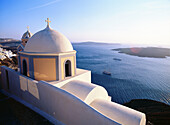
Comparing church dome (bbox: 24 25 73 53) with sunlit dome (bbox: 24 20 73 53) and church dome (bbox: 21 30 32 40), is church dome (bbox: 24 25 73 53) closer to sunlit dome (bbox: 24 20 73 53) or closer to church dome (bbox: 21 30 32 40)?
sunlit dome (bbox: 24 20 73 53)

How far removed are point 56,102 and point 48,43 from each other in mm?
3371

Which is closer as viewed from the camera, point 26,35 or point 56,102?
point 56,102

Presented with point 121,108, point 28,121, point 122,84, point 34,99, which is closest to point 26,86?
point 34,99

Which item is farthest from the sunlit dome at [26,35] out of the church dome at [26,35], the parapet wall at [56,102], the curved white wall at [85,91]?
the curved white wall at [85,91]

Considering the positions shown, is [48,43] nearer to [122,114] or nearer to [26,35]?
[122,114]

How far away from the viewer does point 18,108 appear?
20.1 ft

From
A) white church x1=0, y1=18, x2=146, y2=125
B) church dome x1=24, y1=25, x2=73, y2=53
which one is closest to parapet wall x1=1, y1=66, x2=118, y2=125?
white church x1=0, y1=18, x2=146, y2=125

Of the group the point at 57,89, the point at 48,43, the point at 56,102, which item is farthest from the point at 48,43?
the point at 56,102

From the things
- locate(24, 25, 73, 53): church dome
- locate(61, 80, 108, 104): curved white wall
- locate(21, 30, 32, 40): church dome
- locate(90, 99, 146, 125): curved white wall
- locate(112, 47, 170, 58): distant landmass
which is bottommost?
locate(112, 47, 170, 58): distant landmass

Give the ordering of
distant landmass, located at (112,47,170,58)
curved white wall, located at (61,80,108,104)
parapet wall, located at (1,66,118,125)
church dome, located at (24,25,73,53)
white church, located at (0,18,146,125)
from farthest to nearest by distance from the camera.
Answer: distant landmass, located at (112,47,170,58) → church dome, located at (24,25,73,53) → curved white wall, located at (61,80,108,104) → white church, located at (0,18,146,125) → parapet wall, located at (1,66,118,125)

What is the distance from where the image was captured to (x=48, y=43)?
671 centimetres

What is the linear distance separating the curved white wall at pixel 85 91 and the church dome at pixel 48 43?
2.12 meters

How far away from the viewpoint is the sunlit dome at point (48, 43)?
6637 millimetres

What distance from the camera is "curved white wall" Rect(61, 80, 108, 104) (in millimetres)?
5532
